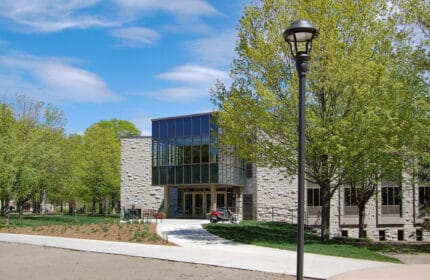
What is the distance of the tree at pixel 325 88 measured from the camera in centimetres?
1858

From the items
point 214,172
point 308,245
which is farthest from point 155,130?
point 308,245

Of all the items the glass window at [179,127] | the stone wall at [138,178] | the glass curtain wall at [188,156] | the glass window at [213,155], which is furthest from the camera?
the stone wall at [138,178]

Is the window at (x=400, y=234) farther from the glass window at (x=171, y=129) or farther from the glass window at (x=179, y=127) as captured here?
the glass window at (x=171, y=129)

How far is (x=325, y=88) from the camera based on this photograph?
19.2 m

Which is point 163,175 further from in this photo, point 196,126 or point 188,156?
point 196,126

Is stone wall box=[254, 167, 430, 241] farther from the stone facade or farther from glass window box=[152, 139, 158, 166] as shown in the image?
A: glass window box=[152, 139, 158, 166]

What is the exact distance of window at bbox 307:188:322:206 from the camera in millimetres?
38000

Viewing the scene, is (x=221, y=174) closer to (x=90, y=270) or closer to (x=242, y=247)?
(x=242, y=247)

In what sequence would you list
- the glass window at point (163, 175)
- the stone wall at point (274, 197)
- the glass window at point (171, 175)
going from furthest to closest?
the glass window at point (163, 175) < the glass window at point (171, 175) < the stone wall at point (274, 197)

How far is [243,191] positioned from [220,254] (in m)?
24.9

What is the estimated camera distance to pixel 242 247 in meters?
16.8

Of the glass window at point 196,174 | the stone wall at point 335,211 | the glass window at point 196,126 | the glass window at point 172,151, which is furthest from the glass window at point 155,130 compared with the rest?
the stone wall at point 335,211

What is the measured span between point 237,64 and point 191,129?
16956 mm

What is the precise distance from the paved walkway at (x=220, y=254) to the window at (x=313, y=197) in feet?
62.5
